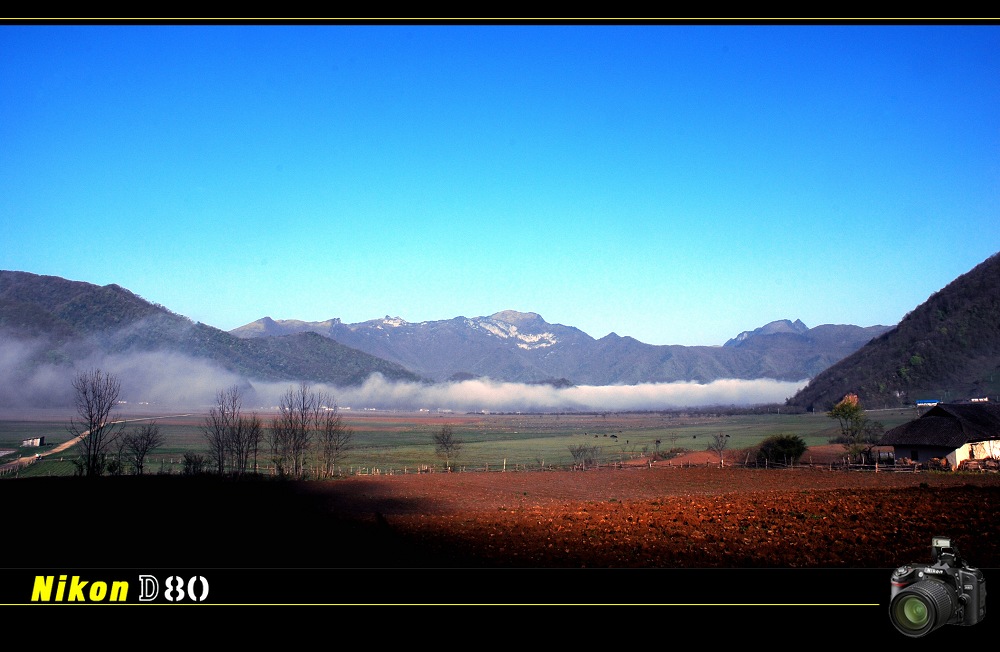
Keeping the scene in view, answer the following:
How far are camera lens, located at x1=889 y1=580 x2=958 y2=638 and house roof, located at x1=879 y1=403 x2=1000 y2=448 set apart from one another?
134 ft

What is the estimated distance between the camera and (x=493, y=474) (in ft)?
151

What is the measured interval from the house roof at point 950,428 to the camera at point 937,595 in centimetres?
4063

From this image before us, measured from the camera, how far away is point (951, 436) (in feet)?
126

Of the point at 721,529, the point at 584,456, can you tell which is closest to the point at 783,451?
the point at 584,456

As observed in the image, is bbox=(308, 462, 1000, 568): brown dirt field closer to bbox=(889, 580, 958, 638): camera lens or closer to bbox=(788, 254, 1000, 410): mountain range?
bbox=(889, 580, 958, 638): camera lens

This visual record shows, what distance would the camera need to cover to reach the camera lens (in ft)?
17.5

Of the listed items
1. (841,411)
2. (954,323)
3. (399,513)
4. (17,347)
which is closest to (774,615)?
(399,513)

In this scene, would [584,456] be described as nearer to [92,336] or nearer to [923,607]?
[923,607]

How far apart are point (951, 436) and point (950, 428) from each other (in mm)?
819

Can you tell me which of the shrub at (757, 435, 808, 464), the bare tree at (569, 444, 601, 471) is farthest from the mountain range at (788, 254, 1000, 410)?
the bare tree at (569, 444, 601, 471)

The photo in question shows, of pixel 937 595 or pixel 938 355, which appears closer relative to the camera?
pixel 937 595

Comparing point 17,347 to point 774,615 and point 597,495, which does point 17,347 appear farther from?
point 774,615

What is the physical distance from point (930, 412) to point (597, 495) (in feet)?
87.5

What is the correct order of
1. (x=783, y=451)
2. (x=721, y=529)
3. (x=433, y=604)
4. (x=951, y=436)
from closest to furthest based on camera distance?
(x=433, y=604)
(x=721, y=529)
(x=951, y=436)
(x=783, y=451)
